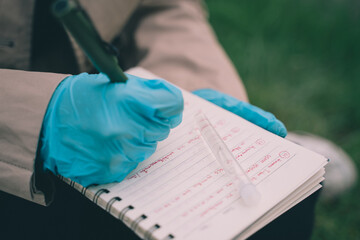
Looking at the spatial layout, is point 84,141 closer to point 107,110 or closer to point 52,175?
point 107,110

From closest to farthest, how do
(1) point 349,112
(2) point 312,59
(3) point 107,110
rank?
(3) point 107,110
(1) point 349,112
(2) point 312,59

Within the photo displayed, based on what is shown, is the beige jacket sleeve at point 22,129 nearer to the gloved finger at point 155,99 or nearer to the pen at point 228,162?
the gloved finger at point 155,99

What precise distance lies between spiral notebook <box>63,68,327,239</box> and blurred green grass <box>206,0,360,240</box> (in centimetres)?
132

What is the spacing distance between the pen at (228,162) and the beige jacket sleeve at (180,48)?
37 centimetres

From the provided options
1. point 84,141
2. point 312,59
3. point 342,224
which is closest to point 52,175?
point 84,141

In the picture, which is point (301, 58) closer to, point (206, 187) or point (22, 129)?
point (206, 187)

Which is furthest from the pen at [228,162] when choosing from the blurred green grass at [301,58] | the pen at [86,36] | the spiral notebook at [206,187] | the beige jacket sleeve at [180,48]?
A: the blurred green grass at [301,58]

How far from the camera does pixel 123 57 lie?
1.44 meters

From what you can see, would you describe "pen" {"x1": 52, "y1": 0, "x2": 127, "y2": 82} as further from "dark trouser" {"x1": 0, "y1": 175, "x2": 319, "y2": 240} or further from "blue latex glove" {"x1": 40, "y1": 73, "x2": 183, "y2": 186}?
"dark trouser" {"x1": 0, "y1": 175, "x2": 319, "y2": 240}

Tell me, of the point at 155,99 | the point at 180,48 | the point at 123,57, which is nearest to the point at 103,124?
the point at 155,99

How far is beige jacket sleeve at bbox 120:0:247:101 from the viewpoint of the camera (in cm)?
123

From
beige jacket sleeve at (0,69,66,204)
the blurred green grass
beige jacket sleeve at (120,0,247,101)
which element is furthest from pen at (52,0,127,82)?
the blurred green grass

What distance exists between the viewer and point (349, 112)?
2.15m

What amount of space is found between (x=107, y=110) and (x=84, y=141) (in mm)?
89
